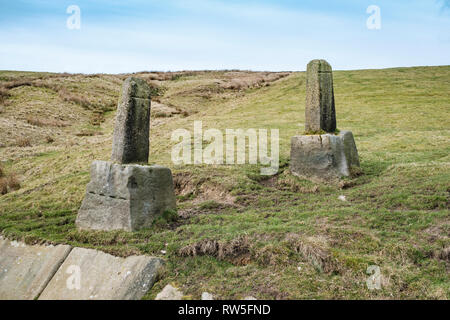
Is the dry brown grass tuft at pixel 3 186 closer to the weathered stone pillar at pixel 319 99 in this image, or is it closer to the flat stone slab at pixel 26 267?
the flat stone slab at pixel 26 267

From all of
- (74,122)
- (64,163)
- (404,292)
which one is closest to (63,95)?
(74,122)

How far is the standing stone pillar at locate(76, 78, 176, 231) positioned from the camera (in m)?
8.06

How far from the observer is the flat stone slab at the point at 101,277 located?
5805 millimetres

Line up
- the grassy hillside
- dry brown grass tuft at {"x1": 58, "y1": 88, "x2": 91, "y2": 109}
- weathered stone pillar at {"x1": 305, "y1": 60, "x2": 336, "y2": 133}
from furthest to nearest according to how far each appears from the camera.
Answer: dry brown grass tuft at {"x1": 58, "y1": 88, "x2": 91, "y2": 109}
weathered stone pillar at {"x1": 305, "y1": 60, "x2": 336, "y2": 133}
the grassy hillside

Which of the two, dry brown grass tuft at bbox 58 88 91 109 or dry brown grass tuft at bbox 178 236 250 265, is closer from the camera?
dry brown grass tuft at bbox 178 236 250 265

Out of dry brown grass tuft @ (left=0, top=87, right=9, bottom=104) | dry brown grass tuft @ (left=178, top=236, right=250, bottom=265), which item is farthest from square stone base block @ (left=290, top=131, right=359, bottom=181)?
dry brown grass tuft @ (left=0, top=87, right=9, bottom=104)

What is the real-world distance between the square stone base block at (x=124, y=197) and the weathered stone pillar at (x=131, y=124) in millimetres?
405

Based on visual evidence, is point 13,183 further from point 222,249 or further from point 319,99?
point 319,99

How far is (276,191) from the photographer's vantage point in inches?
440

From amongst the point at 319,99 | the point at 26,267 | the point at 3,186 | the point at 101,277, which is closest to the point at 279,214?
the point at 101,277

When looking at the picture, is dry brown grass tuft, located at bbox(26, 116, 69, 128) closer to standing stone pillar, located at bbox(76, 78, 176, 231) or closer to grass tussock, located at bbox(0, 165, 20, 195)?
grass tussock, located at bbox(0, 165, 20, 195)

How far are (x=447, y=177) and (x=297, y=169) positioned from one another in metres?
4.41

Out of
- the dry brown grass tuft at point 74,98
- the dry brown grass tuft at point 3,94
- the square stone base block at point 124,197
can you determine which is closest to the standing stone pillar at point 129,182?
the square stone base block at point 124,197
